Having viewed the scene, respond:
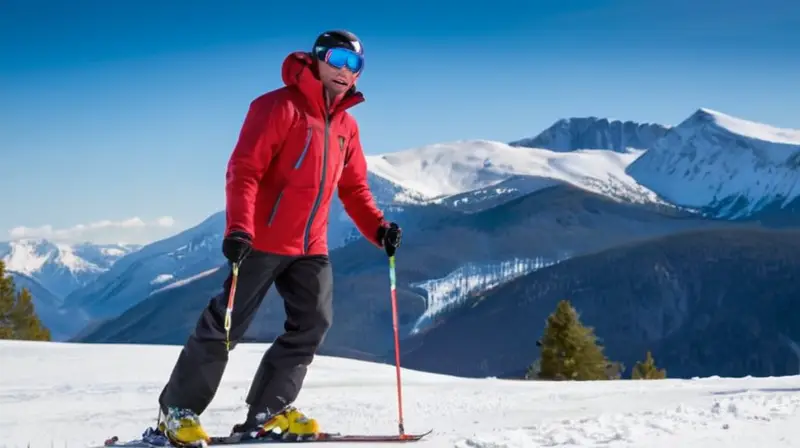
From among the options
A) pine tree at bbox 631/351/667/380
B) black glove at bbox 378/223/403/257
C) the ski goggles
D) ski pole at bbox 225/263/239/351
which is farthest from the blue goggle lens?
pine tree at bbox 631/351/667/380

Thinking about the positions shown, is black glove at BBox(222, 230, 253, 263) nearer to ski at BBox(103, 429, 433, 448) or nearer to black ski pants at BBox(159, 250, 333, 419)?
black ski pants at BBox(159, 250, 333, 419)

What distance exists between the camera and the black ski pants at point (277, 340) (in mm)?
5102

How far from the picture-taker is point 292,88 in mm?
5223

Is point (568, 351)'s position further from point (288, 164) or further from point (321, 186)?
point (288, 164)

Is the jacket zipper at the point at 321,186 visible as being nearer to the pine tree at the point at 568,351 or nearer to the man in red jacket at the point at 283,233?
the man in red jacket at the point at 283,233

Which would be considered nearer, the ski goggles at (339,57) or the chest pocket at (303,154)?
the chest pocket at (303,154)

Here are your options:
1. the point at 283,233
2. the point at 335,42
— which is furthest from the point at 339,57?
the point at 283,233

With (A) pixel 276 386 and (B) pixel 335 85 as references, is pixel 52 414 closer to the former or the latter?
(A) pixel 276 386

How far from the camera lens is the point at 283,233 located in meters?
5.20

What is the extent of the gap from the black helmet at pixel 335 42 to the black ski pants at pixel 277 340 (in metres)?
1.37

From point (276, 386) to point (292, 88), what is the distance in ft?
6.54

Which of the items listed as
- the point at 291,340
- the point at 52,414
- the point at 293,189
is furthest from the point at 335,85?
the point at 52,414

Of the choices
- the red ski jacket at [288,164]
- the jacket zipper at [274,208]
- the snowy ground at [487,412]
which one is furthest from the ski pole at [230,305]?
the snowy ground at [487,412]

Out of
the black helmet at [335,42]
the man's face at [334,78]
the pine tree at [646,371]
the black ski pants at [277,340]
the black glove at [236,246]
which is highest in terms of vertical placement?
the black helmet at [335,42]
